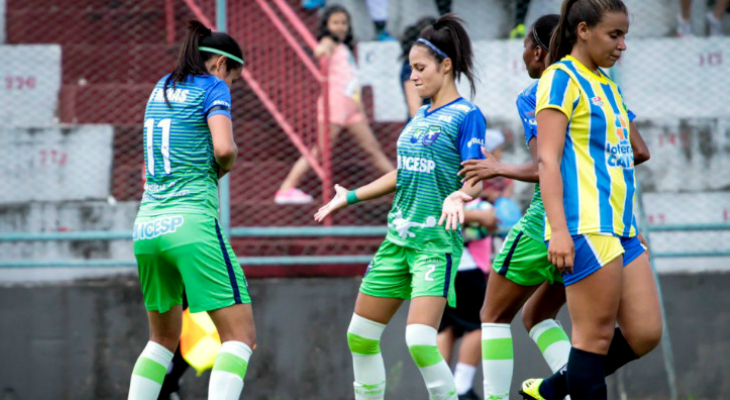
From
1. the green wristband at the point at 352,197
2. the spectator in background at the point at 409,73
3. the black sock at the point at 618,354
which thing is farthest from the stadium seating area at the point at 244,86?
the black sock at the point at 618,354

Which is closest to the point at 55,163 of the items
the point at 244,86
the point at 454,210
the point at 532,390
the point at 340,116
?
the point at 244,86

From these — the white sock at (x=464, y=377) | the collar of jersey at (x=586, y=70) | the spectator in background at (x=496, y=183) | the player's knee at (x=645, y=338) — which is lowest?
the white sock at (x=464, y=377)

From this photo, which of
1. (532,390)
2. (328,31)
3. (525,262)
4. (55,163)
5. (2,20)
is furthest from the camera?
→ (2,20)

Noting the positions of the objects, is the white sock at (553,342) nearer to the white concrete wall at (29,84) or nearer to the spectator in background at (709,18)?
the white concrete wall at (29,84)

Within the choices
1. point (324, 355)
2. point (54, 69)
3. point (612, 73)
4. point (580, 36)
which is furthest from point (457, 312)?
point (54, 69)

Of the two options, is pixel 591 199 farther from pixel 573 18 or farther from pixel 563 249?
pixel 573 18

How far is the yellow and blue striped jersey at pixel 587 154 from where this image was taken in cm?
392

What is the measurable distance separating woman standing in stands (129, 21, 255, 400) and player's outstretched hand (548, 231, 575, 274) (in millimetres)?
1516

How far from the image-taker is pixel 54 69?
8.73 m

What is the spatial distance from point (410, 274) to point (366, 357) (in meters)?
0.48

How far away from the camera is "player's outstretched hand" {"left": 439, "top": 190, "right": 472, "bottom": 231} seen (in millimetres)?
4398

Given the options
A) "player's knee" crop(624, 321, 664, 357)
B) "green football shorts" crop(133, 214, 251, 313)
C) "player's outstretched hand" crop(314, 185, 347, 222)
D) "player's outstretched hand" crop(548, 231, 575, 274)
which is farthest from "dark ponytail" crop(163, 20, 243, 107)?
"player's knee" crop(624, 321, 664, 357)

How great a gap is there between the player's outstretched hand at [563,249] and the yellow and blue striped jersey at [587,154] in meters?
0.10

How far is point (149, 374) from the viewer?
4.74 m
